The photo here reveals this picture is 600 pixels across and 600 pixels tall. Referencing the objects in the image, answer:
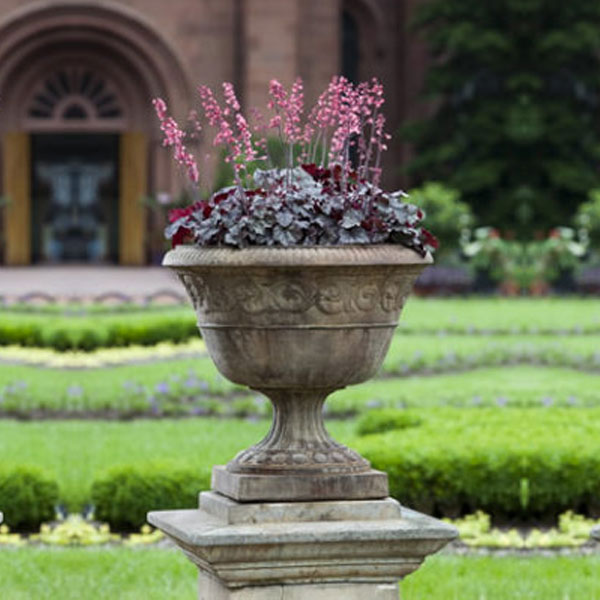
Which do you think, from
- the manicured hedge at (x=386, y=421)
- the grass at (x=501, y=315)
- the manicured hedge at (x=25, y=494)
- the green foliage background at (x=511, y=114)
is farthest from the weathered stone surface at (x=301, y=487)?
the green foliage background at (x=511, y=114)

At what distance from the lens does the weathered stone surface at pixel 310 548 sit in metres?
4.97

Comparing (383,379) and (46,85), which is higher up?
(46,85)

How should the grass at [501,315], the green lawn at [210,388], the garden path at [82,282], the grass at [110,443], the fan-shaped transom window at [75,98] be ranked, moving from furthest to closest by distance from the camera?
1. the fan-shaped transom window at [75,98]
2. the garden path at [82,282]
3. the grass at [501,315]
4. the green lawn at [210,388]
5. the grass at [110,443]

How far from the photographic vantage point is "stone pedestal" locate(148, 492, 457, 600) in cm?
499

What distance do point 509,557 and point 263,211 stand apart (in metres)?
2.66

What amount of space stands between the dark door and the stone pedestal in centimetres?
2650

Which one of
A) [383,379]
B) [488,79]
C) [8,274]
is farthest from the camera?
[488,79]

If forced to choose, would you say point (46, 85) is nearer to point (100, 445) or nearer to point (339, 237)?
point (100, 445)

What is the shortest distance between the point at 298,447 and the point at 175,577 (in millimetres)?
1504

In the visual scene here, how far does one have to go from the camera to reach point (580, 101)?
2898cm

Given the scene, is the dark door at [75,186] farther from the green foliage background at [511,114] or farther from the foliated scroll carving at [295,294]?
the foliated scroll carving at [295,294]

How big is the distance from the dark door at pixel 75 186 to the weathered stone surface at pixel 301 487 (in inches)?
1042

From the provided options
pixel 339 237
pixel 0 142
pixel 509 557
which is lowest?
pixel 509 557

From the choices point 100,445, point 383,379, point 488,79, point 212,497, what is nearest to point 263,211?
point 212,497
